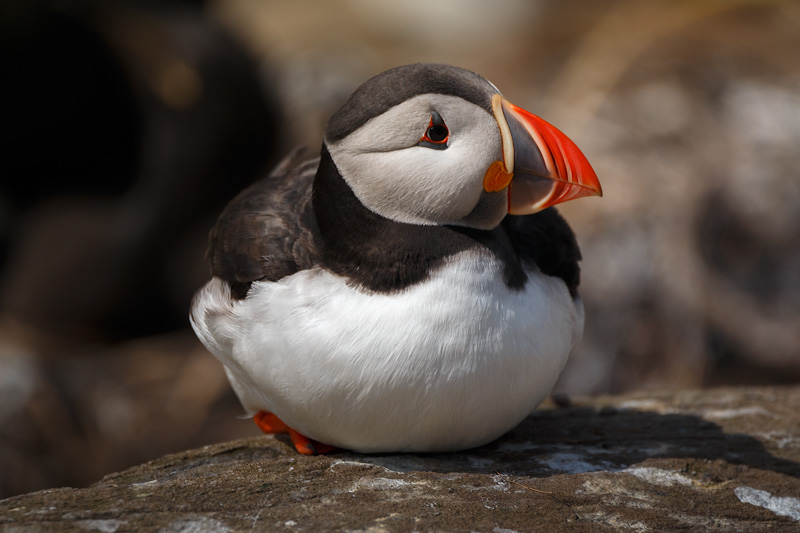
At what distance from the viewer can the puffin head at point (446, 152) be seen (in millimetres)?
2795

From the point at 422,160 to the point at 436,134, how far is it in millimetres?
109

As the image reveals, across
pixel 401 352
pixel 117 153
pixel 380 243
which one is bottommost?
pixel 401 352

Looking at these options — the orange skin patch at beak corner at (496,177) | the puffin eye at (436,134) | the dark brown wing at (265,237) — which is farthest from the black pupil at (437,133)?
the dark brown wing at (265,237)

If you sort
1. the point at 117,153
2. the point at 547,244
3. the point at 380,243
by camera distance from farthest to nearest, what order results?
1. the point at 117,153
2. the point at 547,244
3. the point at 380,243

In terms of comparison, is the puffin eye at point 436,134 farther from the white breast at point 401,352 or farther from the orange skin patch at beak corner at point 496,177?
the white breast at point 401,352

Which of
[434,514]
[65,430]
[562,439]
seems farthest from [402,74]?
[65,430]

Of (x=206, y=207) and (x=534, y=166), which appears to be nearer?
(x=534, y=166)

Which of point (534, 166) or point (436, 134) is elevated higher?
point (436, 134)

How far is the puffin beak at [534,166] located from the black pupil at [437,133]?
0.19 m

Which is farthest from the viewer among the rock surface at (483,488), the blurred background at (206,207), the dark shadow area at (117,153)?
the dark shadow area at (117,153)

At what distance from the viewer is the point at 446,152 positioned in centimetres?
279

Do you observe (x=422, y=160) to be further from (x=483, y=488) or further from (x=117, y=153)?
(x=117, y=153)

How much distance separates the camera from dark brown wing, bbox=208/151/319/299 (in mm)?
3049

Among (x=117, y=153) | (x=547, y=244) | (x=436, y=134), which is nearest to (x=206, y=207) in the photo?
(x=117, y=153)
